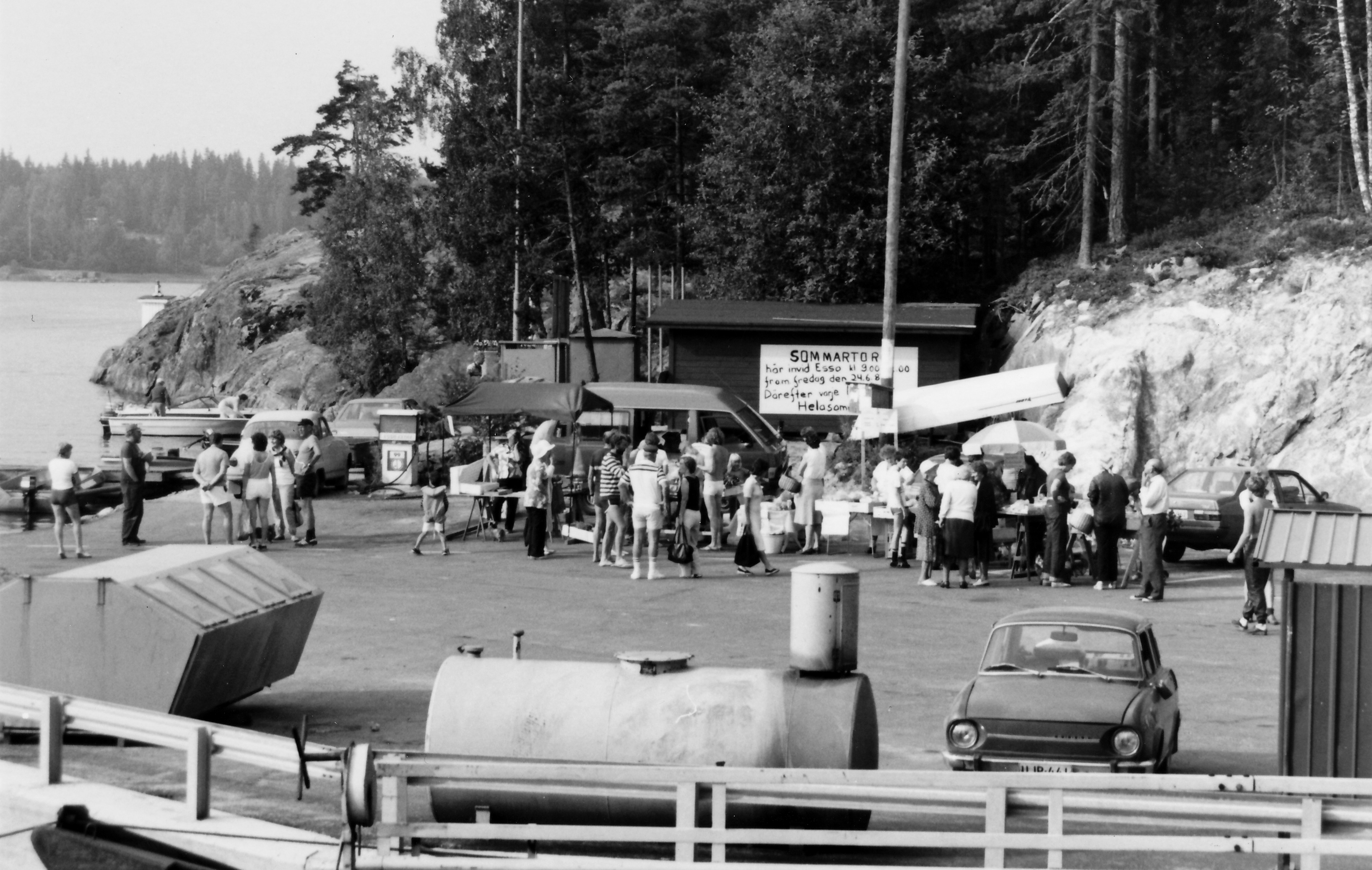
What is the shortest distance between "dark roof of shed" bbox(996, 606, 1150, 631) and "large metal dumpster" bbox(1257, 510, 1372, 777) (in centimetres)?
202

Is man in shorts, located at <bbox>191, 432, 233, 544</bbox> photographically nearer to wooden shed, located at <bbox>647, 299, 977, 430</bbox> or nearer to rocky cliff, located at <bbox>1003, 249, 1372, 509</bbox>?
rocky cliff, located at <bbox>1003, 249, 1372, 509</bbox>

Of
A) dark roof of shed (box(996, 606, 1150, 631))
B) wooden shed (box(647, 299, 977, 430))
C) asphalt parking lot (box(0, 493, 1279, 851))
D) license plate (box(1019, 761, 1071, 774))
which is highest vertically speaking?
wooden shed (box(647, 299, 977, 430))

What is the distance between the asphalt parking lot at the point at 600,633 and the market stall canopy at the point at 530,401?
11.2ft

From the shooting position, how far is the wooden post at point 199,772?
852cm

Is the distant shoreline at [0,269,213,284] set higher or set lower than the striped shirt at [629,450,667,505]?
higher

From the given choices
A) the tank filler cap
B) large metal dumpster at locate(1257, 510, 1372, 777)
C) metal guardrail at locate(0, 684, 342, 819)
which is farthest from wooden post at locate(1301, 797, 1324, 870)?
metal guardrail at locate(0, 684, 342, 819)

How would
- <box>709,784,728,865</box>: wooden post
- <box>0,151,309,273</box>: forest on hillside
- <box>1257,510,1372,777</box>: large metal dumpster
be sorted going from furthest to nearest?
<box>0,151,309,273</box>: forest on hillside, <box>1257,510,1372,777</box>: large metal dumpster, <box>709,784,728,865</box>: wooden post

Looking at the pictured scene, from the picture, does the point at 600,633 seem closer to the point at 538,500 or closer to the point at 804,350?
the point at 538,500

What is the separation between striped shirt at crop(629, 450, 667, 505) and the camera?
18.8 metres

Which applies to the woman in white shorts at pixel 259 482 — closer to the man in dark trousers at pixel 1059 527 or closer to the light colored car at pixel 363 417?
the man in dark trousers at pixel 1059 527

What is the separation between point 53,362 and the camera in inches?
4333

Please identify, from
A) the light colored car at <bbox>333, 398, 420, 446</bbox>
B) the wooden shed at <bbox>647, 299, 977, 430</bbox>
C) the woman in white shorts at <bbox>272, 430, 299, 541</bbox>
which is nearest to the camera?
the woman in white shorts at <bbox>272, 430, 299, 541</bbox>

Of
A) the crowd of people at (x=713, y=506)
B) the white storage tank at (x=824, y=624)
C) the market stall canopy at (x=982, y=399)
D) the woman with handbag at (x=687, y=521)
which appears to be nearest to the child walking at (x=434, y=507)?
the crowd of people at (x=713, y=506)

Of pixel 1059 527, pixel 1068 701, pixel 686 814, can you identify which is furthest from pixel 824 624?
pixel 1059 527
